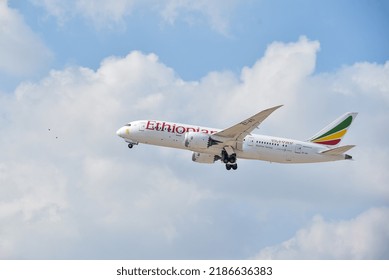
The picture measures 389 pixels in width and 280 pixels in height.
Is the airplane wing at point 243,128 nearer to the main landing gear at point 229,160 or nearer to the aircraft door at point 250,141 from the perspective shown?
the aircraft door at point 250,141

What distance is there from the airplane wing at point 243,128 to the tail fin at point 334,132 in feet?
31.6

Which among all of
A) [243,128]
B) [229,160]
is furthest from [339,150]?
[229,160]

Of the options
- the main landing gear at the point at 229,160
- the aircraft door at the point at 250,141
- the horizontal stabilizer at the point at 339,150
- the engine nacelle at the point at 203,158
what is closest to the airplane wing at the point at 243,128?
the aircraft door at the point at 250,141

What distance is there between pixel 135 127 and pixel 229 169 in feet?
34.1

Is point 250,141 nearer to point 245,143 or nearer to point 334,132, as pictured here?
point 245,143

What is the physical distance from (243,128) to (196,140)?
466 cm

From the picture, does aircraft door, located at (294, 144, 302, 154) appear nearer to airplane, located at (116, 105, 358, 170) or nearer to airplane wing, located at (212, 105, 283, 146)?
airplane, located at (116, 105, 358, 170)

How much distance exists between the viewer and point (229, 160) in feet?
265

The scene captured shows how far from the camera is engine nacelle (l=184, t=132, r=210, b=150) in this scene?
255 feet
